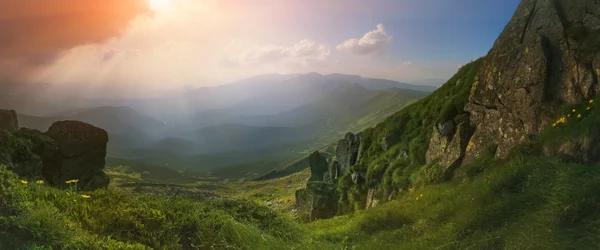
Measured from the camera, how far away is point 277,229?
9078 mm

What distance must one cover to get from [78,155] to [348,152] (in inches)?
1274

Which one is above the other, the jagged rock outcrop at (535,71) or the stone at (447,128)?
the jagged rock outcrop at (535,71)

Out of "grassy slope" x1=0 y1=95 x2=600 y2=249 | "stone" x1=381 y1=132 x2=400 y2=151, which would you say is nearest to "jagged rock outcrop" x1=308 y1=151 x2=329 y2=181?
"stone" x1=381 y1=132 x2=400 y2=151

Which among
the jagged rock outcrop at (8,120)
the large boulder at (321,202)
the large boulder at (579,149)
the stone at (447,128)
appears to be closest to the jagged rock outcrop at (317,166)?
the large boulder at (321,202)

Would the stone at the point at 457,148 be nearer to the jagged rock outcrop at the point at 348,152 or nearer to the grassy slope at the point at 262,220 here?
the grassy slope at the point at 262,220

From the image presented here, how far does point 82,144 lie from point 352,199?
1195 inches

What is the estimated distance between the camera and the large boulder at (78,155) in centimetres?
3059

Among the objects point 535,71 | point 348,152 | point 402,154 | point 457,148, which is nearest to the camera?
point 535,71

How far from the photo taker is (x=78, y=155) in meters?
34.5

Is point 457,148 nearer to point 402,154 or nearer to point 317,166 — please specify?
point 402,154

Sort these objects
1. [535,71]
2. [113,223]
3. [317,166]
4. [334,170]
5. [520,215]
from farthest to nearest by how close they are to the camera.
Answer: [317,166], [334,170], [535,71], [520,215], [113,223]

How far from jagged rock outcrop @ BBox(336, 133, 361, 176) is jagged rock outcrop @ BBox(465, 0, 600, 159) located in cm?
2270

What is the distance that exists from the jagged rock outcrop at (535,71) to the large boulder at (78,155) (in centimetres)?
3099

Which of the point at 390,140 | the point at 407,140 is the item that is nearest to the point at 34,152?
the point at 390,140
